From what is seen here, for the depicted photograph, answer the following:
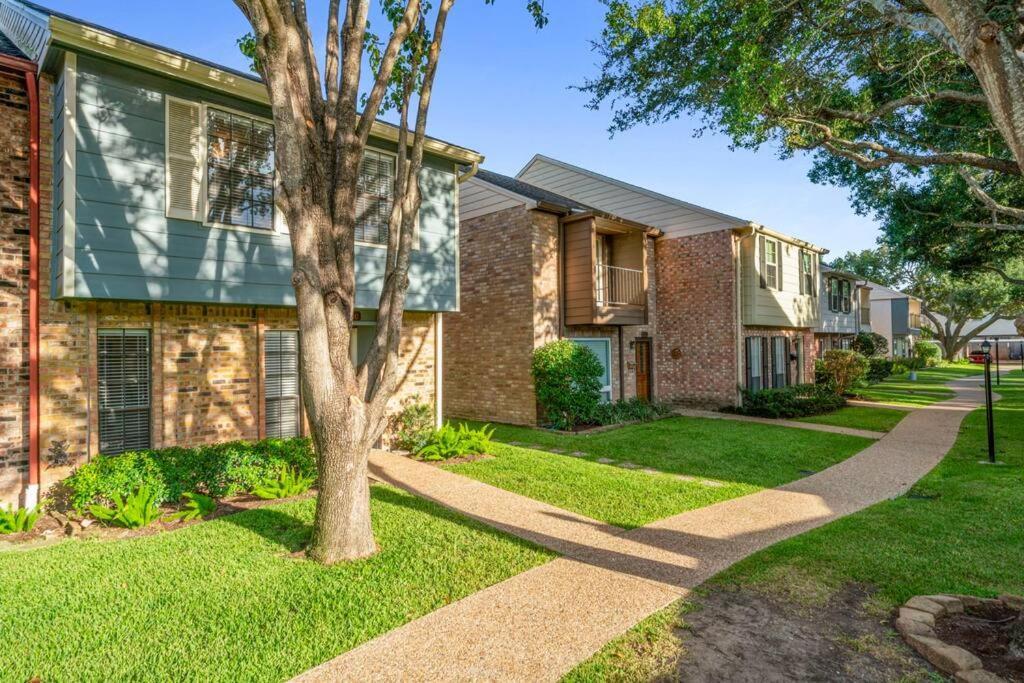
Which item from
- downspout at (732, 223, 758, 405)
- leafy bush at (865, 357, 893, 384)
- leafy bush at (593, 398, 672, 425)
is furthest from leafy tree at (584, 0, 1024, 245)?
leafy bush at (865, 357, 893, 384)

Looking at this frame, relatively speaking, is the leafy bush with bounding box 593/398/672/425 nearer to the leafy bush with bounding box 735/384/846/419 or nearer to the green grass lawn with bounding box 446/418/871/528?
the green grass lawn with bounding box 446/418/871/528

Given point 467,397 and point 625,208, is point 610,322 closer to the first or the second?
point 467,397

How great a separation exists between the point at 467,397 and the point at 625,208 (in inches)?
337

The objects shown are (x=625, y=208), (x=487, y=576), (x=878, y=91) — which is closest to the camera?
(x=487, y=576)

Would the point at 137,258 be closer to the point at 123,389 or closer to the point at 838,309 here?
the point at 123,389

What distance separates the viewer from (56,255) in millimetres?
6695

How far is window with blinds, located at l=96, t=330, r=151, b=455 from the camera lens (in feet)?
23.4

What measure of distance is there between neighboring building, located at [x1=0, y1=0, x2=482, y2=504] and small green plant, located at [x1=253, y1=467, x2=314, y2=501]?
140 centimetres

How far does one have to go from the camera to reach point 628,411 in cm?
1462

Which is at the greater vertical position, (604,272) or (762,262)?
(762,262)

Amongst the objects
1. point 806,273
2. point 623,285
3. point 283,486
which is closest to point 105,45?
point 283,486

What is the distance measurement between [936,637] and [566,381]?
30.6 ft

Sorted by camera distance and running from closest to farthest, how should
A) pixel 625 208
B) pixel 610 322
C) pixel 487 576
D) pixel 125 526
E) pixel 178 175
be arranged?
pixel 487 576 → pixel 125 526 → pixel 178 175 → pixel 610 322 → pixel 625 208

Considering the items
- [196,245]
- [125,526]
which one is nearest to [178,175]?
[196,245]
